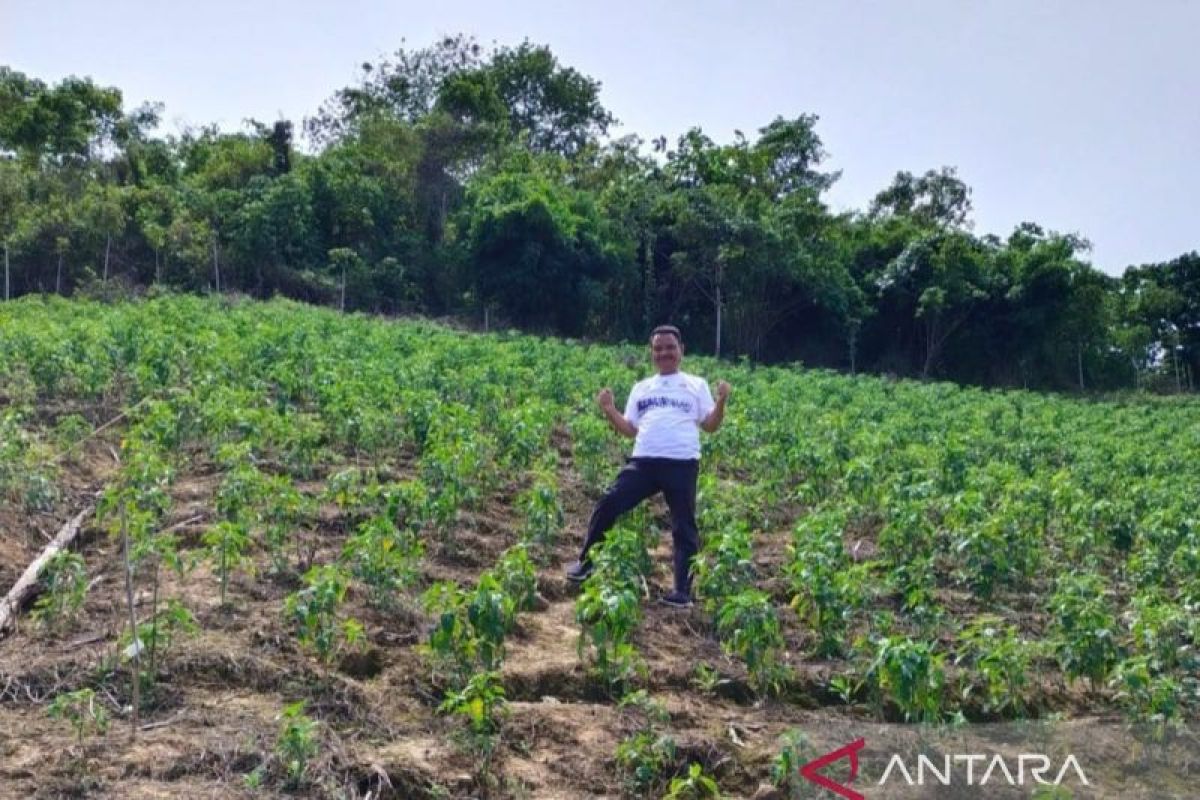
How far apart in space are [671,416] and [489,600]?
2.38 m

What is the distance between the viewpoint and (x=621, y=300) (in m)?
34.6

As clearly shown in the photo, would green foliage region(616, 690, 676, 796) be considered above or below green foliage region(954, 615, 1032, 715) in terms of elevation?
below

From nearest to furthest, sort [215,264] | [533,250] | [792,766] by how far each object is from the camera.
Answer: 1. [792,766]
2. [533,250]
3. [215,264]

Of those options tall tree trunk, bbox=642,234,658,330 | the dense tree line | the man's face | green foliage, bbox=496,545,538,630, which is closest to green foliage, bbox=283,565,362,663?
green foliage, bbox=496,545,538,630

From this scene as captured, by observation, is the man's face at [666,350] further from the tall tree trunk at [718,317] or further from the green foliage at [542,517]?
the tall tree trunk at [718,317]

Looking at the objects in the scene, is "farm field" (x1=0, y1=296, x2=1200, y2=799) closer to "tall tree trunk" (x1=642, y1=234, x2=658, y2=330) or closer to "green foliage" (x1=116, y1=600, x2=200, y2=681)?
"green foliage" (x1=116, y1=600, x2=200, y2=681)

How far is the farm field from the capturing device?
15.4 ft

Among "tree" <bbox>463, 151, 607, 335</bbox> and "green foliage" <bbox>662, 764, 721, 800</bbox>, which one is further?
"tree" <bbox>463, 151, 607, 335</bbox>

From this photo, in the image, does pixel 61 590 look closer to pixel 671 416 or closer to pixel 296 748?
pixel 296 748

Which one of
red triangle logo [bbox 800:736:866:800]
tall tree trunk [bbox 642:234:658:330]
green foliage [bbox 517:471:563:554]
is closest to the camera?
red triangle logo [bbox 800:736:866:800]

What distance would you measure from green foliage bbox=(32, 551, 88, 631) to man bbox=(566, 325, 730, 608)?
9.43 feet

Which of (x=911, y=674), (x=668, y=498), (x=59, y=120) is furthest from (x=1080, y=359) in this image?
(x=911, y=674)

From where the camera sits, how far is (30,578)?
625 cm

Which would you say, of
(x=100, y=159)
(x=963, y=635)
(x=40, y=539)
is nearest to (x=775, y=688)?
(x=963, y=635)
